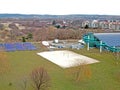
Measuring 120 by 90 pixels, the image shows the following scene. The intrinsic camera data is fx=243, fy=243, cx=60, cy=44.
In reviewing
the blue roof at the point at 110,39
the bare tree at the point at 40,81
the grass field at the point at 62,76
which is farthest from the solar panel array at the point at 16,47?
the bare tree at the point at 40,81

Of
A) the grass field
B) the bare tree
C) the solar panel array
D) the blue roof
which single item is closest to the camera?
the bare tree

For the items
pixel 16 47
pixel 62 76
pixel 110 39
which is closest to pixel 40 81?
pixel 62 76

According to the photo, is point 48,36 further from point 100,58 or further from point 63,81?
point 63,81

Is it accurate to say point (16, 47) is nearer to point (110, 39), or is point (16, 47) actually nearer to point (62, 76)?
point (110, 39)

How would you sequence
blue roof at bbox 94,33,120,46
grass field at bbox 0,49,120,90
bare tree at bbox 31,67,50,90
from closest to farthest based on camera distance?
bare tree at bbox 31,67,50,90 < grass field at bbox 0,49,120,90 < blue roof at bbox 94,33,120,46

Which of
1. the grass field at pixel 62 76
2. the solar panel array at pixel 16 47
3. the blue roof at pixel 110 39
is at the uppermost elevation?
the blue roof at pixel 110 39

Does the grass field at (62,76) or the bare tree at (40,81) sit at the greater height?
the bare tree at (40,81)

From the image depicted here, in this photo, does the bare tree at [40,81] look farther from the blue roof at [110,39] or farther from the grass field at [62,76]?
the blue roof at [110,39]

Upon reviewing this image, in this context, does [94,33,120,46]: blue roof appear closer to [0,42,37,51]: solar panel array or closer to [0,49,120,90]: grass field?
[0,49,120,90]: grass field

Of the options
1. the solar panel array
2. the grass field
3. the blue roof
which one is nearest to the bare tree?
the grass field
